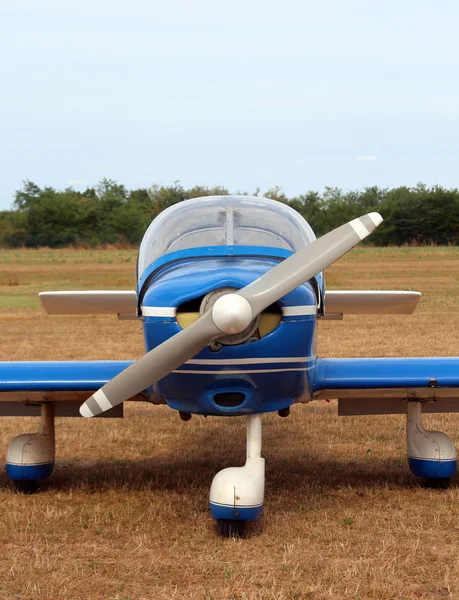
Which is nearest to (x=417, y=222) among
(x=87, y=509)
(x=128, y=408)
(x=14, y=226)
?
(x=14, y=226)

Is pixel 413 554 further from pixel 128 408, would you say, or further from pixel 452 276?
pixel 452 276

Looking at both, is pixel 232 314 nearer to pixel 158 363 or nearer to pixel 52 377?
pixel 158 363

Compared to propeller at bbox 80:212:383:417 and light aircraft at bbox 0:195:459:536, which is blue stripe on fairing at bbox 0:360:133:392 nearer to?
light aircraft at bbox 0:195:459:536

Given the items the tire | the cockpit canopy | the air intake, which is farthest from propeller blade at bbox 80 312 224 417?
the cockpit canopy

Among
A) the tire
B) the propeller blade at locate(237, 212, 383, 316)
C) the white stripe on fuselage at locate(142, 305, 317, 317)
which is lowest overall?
the tire

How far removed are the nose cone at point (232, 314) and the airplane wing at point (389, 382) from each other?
1.52 metres

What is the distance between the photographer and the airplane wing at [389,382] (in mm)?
5859

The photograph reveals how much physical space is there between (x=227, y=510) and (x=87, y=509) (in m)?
1.27

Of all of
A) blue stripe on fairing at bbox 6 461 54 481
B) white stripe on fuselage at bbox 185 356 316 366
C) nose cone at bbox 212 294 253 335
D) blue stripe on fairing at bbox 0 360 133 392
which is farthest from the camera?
blue stripe on fairing at bbox 6 461 54 481

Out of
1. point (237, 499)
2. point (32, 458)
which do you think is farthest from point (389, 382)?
point (32, 458)

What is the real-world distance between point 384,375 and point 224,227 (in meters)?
1.52

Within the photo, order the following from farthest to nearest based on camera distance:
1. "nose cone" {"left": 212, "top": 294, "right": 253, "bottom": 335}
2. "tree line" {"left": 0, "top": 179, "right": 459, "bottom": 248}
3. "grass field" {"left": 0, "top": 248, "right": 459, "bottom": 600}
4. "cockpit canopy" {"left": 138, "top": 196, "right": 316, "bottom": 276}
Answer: "tree line" {"left": 0, "top": 179, "right": 459, "bottom": 248}, "cockpit canopy" {"left": 138, "top": 196, "right": 316, "bottom": 276}, "grass field" {"left": 0, "top": 248, "right": 459, "bottom": 600}, "nose cone" {"left": 212, "top": 294, "right": 253, "bottom": 335}

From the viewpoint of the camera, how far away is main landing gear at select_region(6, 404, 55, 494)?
625cm

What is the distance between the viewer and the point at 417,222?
63.9 m
